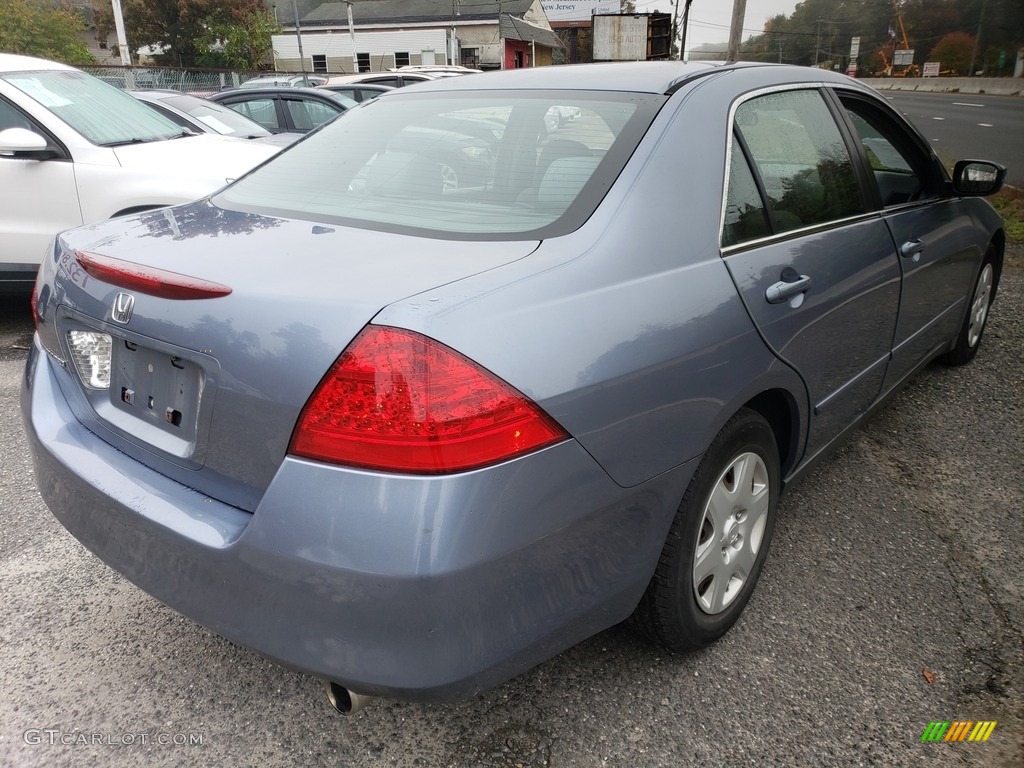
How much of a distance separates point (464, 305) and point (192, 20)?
6521 centimetres

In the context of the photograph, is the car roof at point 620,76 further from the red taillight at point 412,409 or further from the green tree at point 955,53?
the green tree at point 955,53

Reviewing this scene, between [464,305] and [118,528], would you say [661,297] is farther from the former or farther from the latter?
[118,528]

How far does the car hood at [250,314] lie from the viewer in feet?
5.17

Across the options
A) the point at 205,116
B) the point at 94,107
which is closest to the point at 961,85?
the point at 205,116

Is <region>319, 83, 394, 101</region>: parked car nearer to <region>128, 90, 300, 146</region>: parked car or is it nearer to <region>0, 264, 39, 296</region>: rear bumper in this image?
A: <region>128, 90, 300, 146</region>: parked car

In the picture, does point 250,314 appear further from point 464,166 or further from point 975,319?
point 975,319

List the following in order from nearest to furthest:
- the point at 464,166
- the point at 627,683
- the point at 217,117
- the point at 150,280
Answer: the point at 150,280 → the point at 627,683 → the point at 464,166 → the point at 217,117

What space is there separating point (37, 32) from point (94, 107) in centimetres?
4707

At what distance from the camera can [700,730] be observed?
2051 millimetres

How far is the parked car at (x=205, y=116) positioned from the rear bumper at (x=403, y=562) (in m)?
6.01

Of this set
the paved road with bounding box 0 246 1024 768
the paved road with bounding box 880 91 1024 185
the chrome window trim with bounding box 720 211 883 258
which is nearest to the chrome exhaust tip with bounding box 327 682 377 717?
the paved road with bounding box 0 246 1024 768

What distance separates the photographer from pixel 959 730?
2.07m

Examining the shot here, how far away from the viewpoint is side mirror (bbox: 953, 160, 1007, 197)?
11.8ft

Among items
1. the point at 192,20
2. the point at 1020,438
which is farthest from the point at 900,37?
the point at 1020,438
